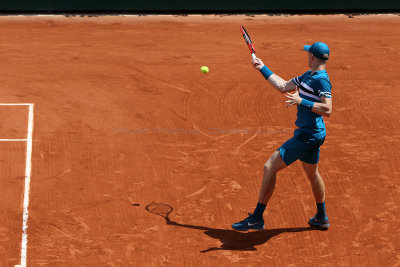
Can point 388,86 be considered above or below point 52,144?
above

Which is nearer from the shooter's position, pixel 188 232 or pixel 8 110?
pixel 188 232

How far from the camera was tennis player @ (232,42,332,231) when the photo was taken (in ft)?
26.5

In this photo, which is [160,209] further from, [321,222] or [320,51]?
[320,51]

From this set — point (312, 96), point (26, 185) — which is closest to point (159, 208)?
point (26, 185)

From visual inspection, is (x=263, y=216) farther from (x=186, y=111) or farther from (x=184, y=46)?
(x=184, y=46)

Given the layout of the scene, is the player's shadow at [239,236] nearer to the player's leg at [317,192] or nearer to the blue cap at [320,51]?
the player's leg at [317,192]

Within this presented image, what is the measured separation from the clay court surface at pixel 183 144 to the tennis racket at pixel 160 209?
0.08m

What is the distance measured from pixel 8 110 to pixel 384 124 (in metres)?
6.21

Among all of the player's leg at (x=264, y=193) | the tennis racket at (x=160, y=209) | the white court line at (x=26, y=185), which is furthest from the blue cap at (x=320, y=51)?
the white court line at (x=26, y=185)

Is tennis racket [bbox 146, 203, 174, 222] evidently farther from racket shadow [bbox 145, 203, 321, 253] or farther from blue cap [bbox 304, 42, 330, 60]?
blue cap [bbox 304, 42, 330, 60]

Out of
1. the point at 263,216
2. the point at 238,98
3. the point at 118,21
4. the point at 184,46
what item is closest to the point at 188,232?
the point at 263,216

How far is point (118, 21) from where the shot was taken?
16938mm

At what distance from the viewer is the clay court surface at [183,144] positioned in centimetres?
838

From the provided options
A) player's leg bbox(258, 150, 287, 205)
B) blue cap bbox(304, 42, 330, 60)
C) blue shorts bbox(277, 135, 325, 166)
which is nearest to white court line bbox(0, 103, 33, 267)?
player's leg bbox(258, 150, 287, 205)
